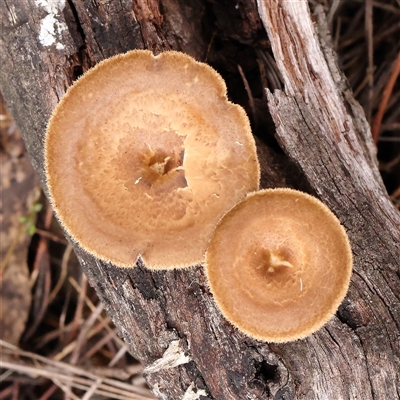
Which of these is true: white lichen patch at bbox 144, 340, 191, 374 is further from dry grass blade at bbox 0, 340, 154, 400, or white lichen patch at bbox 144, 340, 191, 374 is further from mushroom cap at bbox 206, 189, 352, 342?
dry grass blade at bbox 0, 340, 154, 400

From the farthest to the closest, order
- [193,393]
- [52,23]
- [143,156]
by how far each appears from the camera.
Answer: [52,23]
[193,393]
[143,156]

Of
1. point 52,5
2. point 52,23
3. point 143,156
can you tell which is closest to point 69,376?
point 143,156

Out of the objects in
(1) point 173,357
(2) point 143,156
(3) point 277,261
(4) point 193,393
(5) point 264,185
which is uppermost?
(2) point 143,156

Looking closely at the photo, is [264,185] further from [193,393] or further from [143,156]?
→ [193,393]

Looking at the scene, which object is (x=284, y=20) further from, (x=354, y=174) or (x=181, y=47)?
(x=354, y=174)

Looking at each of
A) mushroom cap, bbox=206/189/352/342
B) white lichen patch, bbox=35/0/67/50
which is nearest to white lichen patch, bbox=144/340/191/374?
mushroom cap, bbox=206/189/352/342

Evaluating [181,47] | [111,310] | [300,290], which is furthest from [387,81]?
[111,310]
